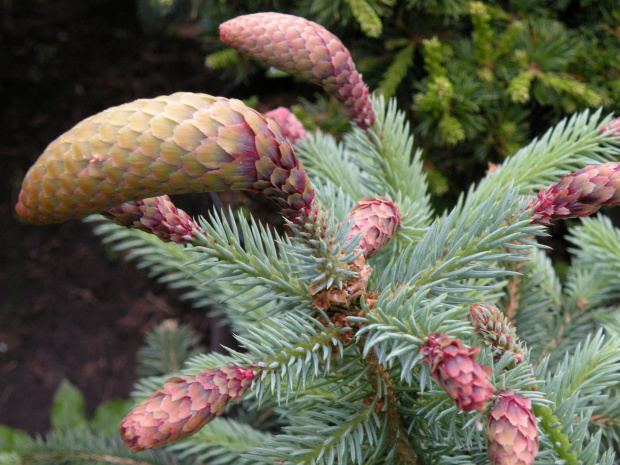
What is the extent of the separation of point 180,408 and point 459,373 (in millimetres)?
202

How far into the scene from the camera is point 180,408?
356mm

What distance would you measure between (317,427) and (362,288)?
0.16 metres

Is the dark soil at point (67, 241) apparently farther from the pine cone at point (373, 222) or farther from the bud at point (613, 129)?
the bud at point (613, 129)

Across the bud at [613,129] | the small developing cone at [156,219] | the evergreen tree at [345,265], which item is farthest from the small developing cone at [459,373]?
the bud at [613,129]

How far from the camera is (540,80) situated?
110 cm

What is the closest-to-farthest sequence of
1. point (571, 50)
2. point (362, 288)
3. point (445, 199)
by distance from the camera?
1. point (362, 288)
2. point (571, 50)
3. point (445, 199)

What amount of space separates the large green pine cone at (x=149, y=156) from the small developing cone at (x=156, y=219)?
93mm

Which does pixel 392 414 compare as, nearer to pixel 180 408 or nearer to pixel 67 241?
pixel 180 408

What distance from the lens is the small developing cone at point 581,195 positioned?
1.24 ft

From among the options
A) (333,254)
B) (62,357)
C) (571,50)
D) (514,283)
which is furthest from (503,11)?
(62,357)

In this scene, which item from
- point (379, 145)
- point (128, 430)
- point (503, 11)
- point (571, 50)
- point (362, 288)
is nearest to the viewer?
point (128, 430)

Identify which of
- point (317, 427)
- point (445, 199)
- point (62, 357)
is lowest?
point (62, 357)

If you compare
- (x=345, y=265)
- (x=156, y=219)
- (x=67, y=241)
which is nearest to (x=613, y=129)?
(x=345, y=265)

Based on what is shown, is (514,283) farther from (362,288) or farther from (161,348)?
(161,348)
